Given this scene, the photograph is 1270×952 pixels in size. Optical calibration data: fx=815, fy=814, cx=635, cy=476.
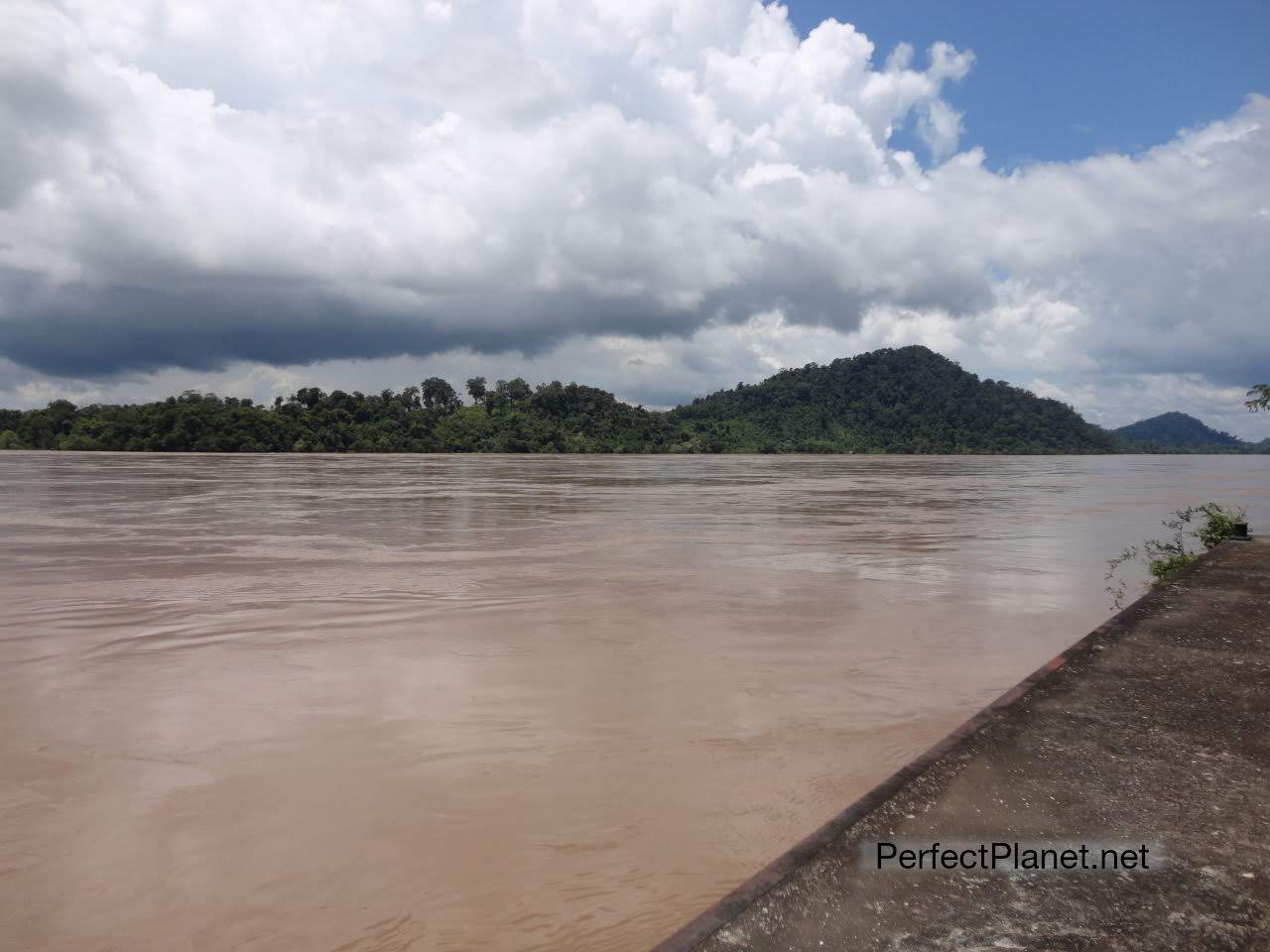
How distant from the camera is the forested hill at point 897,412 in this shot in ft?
457

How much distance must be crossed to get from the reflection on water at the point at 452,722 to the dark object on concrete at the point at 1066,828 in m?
1.03

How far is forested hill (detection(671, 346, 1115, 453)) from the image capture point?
139250mm

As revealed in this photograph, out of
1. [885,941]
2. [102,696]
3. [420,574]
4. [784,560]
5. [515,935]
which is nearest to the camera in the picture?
[885,941]

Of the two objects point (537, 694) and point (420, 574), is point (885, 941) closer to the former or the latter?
point (537, 694)

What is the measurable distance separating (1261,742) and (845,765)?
2.08 meters

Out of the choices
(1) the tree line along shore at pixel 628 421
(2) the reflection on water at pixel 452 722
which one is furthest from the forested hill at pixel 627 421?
(2) the reflection on water at pixel 452 722

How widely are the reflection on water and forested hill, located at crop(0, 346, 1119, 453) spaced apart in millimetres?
89187

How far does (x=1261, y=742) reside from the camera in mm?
3670

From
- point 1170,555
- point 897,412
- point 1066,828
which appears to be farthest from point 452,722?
point 897,412

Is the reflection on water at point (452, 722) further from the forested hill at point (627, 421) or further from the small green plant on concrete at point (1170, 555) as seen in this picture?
the forested hill at point (627, 421)

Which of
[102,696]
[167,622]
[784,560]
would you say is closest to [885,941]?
[102,696]

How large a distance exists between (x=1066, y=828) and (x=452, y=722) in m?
3.94

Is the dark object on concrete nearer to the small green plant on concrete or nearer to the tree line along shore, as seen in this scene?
the small green plant on concrete

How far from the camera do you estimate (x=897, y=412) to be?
14675cm
